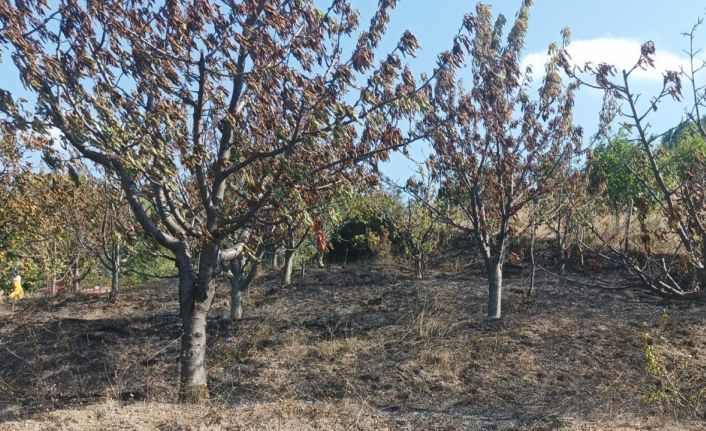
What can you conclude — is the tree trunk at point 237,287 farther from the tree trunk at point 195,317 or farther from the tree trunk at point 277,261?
the tree trunk at point 277,261

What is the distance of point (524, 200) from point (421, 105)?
325 centimetres

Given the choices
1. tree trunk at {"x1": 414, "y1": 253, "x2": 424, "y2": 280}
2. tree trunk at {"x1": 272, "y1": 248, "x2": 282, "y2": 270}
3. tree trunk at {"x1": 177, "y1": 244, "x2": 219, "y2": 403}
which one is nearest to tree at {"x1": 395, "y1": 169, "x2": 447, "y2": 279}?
tree trunk at {"x1": 414, "y1": 253, "x2": 424, "y2": 280}

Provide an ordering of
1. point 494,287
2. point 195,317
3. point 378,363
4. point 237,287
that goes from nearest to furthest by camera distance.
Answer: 1. point 195,317
2. point 378,363
3. point 494,287
4. point 237,287

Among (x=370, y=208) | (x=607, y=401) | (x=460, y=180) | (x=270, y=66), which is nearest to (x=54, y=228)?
(x=370, y=208)

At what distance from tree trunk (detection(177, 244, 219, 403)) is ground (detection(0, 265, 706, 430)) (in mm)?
254

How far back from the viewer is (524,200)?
8273 millimetres

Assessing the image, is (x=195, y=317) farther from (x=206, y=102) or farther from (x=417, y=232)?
(x=417, y=232)

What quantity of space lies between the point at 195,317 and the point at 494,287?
424cm

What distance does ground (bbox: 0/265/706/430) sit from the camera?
5.56m

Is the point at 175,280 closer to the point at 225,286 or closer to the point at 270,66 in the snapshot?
the point at 225,286

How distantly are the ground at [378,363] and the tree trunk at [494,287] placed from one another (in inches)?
10.4

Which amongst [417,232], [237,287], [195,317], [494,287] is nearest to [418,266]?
[417,232]

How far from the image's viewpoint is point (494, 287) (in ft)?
28.5

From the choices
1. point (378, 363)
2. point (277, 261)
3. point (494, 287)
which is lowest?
point (378, 363)
